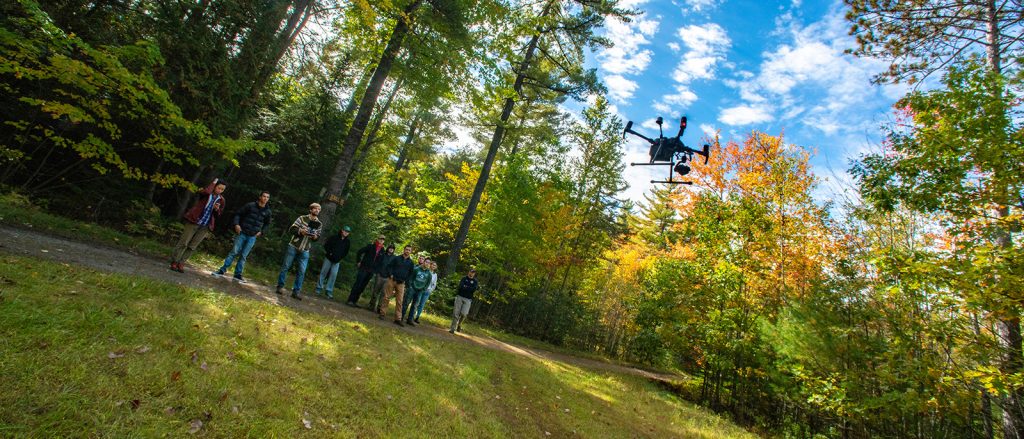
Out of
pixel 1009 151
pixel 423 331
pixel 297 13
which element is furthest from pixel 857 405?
pixel 297 13

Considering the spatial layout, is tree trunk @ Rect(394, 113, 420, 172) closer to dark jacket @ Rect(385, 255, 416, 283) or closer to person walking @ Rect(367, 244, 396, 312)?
person walking @ Rect(367, 244, 396, 312)

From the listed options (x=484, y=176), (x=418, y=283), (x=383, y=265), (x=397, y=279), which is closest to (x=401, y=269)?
(x=397, y=279)

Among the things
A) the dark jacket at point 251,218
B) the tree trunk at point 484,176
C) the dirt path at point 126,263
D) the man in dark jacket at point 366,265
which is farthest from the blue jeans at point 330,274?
the tree trunk at point 484,176

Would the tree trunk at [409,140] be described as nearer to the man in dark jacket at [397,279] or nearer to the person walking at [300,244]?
the man in dark jacket at [397,279]

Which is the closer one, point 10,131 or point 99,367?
point 99,367

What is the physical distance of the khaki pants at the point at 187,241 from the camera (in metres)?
7.42

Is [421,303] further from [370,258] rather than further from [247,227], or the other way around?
[247,227]

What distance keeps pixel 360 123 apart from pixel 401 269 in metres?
4.13

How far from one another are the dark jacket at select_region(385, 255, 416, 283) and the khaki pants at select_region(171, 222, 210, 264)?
12.7ft

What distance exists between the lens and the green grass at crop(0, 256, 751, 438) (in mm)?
2881

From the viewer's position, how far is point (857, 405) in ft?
27.5

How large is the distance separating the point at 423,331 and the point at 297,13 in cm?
1110

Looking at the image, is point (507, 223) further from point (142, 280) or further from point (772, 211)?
point (142, 280)

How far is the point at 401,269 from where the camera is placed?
9930 mm
